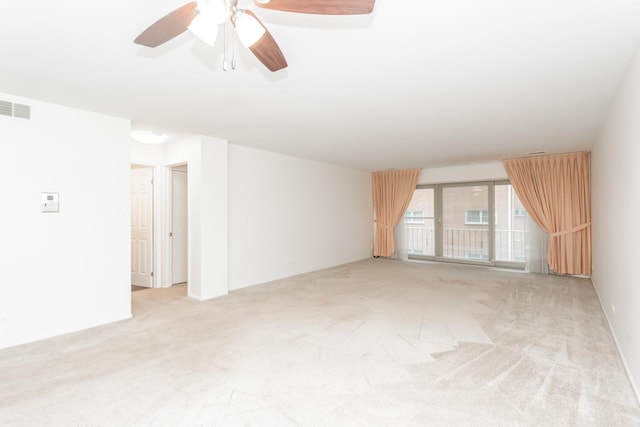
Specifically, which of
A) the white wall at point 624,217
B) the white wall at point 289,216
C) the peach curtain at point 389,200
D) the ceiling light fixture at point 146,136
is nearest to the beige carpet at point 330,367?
the white wall at point 624,217

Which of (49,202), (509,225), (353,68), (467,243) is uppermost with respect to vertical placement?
(353,68)

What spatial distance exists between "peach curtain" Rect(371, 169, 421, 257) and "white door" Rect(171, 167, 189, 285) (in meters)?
4.86

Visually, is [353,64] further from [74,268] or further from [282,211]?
[282,211]

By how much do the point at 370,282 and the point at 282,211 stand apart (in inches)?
81.7

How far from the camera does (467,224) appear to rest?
7238 mm

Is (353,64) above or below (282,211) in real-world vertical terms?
above

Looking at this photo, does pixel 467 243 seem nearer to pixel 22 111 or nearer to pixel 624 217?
pixel 624 217

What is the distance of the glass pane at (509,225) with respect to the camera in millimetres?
6562

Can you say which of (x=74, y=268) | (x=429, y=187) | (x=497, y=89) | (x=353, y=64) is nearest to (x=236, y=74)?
(x=353, y=64)

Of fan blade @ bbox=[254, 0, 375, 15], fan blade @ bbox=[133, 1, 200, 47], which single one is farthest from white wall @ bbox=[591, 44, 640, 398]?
fan blade @ bbox=[133, 1, 200, 47]

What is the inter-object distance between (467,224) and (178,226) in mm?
6152

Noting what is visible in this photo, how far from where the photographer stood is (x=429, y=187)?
25.6 ft

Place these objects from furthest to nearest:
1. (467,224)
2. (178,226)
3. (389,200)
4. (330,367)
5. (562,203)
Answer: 1. (389,200)
2. (467,224)
3. (562,203)
4. (178,226)
5. (330,367)

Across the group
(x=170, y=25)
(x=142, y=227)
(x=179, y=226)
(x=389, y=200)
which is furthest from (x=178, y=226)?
(x=389, y=200)
